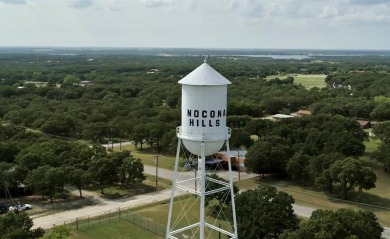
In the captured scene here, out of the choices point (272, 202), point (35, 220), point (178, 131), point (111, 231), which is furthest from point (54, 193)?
point (178, 131)

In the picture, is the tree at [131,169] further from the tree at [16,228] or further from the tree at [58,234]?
the tree at [58,234]

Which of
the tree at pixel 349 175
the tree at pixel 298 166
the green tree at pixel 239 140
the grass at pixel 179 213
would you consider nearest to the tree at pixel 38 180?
the grass at pixel 179 213

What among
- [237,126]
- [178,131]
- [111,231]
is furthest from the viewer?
[237,126]

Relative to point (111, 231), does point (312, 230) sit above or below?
above

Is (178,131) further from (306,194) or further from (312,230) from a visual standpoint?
(306,194)

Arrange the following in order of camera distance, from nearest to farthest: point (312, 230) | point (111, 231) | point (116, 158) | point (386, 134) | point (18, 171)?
1. point (312, 230)
2. point (111, 231)
3. point (18, 171)
4. point (116, 158)
5. point (386, 134)

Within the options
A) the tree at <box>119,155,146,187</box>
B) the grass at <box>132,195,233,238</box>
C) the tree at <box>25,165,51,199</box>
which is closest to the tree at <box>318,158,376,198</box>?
the grass at <box>132,195,233,238</box>
